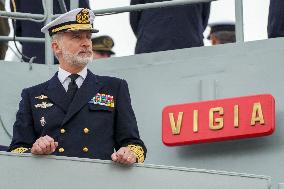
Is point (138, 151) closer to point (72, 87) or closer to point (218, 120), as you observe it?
point (72, 87)

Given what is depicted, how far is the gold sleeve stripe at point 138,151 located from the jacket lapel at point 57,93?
409 millimetres

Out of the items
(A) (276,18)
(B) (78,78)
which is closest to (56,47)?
(B) (78,78)

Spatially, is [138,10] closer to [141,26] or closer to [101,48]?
[141,26]

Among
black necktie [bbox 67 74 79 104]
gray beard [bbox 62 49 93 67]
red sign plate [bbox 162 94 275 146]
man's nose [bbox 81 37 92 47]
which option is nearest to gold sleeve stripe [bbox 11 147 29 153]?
black necktie [bbox 67 74 79 104]

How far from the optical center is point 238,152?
734 centimetres

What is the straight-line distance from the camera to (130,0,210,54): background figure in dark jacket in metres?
7.94

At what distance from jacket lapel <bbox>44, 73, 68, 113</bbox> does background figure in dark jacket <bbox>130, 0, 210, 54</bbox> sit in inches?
53.6

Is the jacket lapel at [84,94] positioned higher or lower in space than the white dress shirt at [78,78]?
lower

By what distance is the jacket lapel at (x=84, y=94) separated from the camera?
6586mm

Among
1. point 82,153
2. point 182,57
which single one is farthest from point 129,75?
point 82,153

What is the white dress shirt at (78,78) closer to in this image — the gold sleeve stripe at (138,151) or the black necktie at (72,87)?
the black necktie at (72,87)

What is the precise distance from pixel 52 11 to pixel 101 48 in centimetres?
151

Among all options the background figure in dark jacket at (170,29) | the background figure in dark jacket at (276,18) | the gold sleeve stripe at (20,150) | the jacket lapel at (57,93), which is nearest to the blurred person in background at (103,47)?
the background figure in dark jacket at (170,29)

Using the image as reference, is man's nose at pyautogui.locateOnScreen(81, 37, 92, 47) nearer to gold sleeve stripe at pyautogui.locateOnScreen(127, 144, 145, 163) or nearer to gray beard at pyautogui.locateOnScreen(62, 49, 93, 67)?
gray beard at pyautogui.locateOnScreen(62, 49, 93, 67)
